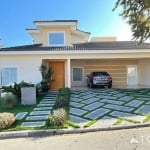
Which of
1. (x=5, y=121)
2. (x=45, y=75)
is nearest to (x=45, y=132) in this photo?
(x=5, y=121)

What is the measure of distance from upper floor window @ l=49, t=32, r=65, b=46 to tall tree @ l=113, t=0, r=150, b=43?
10313 mm

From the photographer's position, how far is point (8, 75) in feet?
75.7

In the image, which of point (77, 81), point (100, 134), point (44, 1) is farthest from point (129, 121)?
point (77, 81)

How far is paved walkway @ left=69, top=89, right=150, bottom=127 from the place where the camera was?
494 inches

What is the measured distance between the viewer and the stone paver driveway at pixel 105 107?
13.1 meters

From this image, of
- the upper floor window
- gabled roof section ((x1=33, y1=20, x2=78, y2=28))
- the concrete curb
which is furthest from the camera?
the upper floor window

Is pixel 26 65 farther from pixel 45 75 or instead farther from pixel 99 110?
pixel 99 110

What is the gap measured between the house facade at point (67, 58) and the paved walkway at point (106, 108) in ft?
16.4

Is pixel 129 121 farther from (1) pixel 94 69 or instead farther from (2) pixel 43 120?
(1) pixel 94 69

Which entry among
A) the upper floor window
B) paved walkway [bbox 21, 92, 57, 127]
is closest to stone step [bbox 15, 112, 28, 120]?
paved walkway [bbox 21, 92, 57, 127]

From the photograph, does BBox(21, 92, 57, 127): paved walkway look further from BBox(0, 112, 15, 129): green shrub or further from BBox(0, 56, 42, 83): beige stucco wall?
BBox(0, 56, 42, 83): beige stucco wall

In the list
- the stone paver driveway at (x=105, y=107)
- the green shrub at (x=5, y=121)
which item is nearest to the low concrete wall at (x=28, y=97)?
the stone paver driveway at (x=105, y=107)

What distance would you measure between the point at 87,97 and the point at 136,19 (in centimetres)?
630

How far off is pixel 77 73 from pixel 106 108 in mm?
13835
